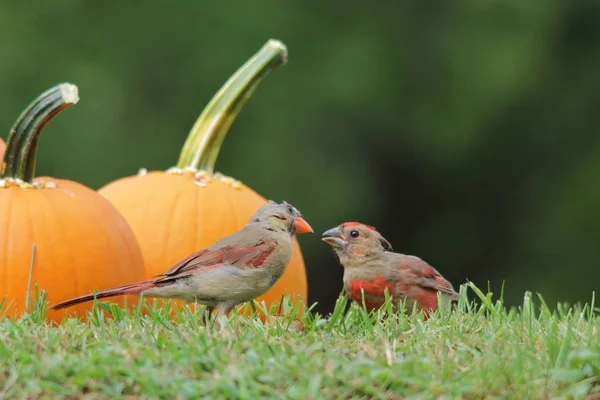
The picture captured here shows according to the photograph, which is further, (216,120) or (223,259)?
(216,120)

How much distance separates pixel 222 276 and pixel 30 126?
4.23ft

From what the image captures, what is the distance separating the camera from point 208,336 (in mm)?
3510

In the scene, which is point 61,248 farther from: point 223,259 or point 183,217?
point 223,259

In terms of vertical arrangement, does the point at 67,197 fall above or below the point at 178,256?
above

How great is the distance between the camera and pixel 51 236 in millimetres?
4738

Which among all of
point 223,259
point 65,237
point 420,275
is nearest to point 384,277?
point 420,275

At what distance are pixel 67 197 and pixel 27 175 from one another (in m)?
0.20

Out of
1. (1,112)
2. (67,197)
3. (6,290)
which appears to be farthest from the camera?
(1,112)

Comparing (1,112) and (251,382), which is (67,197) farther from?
(1,112)

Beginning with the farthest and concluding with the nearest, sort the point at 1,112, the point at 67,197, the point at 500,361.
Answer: the point at 1,112 → the point at 67,197 → the point at 500,361

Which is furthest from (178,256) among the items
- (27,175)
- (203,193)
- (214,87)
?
(214,87)

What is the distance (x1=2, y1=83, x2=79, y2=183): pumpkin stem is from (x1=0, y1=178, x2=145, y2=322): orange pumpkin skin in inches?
4.9

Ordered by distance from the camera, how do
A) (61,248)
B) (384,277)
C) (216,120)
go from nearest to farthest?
1. (384,277)
2. (61,248)
3. (216,120)

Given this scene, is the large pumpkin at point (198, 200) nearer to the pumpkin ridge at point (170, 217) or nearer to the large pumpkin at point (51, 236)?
the pumpkin ridge at point (170, 217)
